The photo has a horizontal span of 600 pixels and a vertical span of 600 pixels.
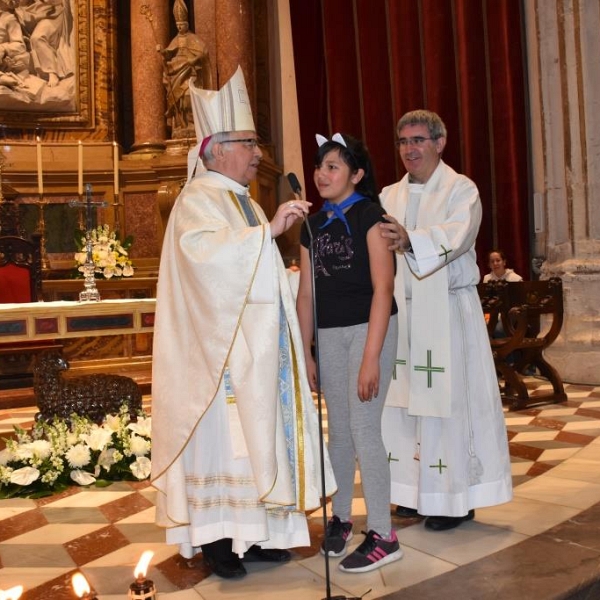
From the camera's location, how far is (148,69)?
28.0 feet

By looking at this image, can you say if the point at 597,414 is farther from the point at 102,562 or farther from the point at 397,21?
the point at 397,21

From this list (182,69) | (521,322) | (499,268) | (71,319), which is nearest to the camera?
(71,319)

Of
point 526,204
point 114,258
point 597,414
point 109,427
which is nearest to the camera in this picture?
point 109,427

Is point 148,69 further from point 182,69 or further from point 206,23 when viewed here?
point 206,23

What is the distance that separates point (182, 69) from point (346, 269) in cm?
601

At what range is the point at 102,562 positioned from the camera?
296 cm

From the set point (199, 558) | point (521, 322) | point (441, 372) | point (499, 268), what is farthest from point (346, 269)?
point (499, 268)

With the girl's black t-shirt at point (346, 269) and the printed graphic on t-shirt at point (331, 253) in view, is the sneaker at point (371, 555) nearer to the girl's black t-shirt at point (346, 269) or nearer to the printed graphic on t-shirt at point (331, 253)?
the girl's black t-shirt at point (346, 269)

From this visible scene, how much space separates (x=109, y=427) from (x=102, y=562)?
167 cm

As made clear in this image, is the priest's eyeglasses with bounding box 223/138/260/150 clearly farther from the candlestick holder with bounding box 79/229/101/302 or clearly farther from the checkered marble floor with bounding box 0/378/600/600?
the candlestick holder with bounding box 79/229/101/302

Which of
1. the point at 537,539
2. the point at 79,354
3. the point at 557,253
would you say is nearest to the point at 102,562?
the point at 537,539

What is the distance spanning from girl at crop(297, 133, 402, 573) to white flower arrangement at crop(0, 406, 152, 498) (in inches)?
68.8

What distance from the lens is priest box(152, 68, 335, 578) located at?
260 cm

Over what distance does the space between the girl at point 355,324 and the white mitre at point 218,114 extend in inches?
11.8
